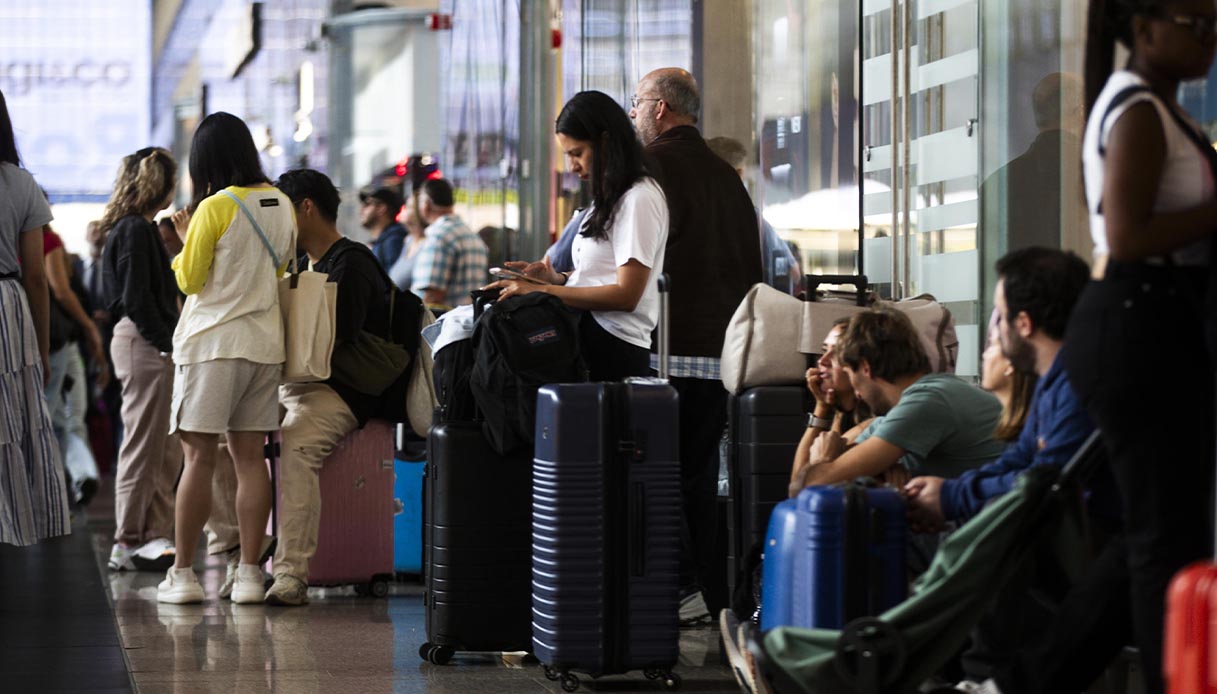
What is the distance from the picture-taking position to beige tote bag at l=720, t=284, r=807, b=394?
462 cm

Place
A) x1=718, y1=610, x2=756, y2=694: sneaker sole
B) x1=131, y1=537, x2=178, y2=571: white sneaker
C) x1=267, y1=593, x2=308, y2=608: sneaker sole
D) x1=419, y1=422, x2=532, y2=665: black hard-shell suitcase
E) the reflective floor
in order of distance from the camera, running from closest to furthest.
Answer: x1=718, y1=610, x2=756, y2=694: sneaker sole → the reflective floor → x1=419, y1=422, x2=532, y2=665: black hard-shell suitcase → x1=267, y1=593, x2=308, y2=608: sneaker sole → x1=131, y1=537, x2=178, y2=571: white sneaker

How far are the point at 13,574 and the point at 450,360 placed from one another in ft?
11.6

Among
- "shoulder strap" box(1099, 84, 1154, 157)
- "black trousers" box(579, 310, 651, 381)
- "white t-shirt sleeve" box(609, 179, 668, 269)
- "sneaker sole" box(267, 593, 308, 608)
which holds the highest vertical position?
"shoulder strap" box(1099, 84, 1154, 157)

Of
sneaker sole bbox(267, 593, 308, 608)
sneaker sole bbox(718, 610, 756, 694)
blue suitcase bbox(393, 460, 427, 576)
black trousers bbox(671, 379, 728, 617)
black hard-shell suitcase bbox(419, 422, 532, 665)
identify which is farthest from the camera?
blue suitcase bbox(393, 460, 427, 576)

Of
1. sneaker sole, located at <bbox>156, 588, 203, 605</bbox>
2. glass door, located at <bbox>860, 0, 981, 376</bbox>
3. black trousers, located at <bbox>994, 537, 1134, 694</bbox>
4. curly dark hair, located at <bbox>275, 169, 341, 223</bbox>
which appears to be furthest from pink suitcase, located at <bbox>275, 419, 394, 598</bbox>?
black trousers, located at <bbox>994, 537, 1134, 694</bbox>

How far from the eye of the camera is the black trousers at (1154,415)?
9.46 feet

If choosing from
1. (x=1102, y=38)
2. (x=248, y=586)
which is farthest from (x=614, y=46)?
(x=1102, y=38)

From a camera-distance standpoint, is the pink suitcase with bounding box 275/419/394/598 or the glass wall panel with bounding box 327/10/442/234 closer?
the pink suitcase with bounding box 275/419/394/598

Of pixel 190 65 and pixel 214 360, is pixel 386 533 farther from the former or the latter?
pixel 190 65

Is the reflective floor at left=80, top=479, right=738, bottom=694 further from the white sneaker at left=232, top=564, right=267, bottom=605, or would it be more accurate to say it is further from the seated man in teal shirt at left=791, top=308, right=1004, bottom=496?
the seated man in teal shirt at left=791, top=308, right=1004, bottom=496

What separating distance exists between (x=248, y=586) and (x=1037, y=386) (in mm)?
3622

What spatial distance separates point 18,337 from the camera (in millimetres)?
5789

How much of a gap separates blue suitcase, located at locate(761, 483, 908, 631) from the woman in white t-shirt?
140cm

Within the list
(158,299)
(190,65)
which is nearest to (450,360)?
(158,299)
